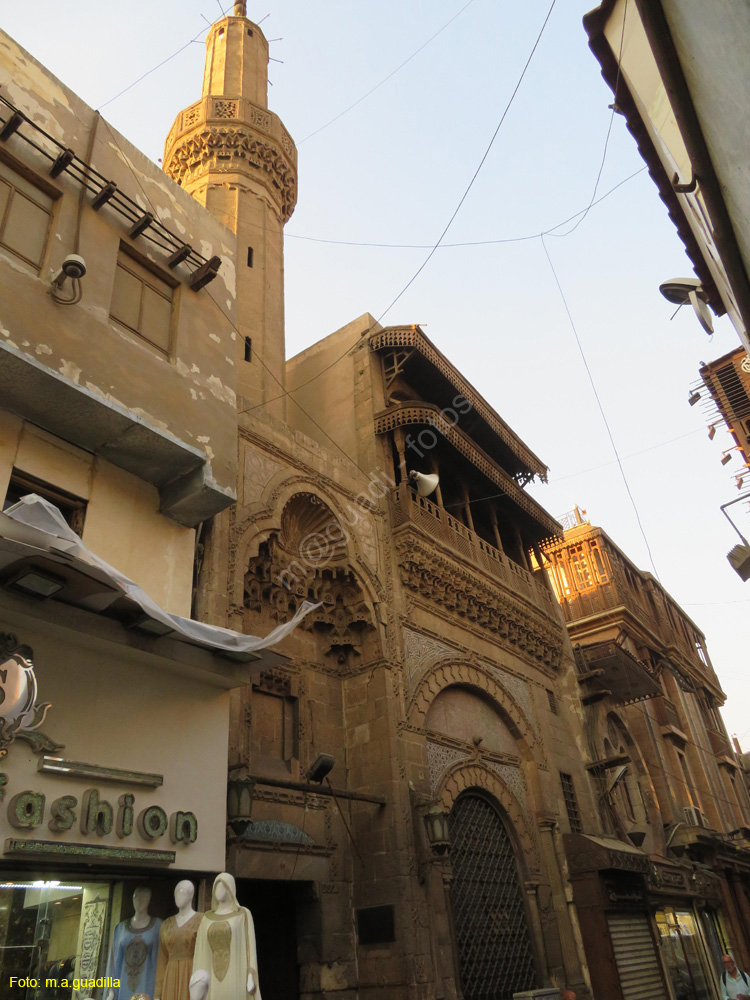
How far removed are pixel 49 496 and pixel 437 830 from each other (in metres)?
6.53

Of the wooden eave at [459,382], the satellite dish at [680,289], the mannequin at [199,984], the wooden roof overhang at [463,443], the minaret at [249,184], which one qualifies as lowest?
the mannequin at [199,984]

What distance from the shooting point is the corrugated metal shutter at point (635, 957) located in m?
12.6

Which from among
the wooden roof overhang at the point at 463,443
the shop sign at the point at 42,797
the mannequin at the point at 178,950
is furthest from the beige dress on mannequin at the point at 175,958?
the wooden roof overhang at the point at 463,443

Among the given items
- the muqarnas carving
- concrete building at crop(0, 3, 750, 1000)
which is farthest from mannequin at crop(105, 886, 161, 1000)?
the muqarnas carving

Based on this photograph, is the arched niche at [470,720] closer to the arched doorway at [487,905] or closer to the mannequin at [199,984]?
the arched doorway at [487,905]

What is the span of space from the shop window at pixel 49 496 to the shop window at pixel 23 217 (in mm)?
2234

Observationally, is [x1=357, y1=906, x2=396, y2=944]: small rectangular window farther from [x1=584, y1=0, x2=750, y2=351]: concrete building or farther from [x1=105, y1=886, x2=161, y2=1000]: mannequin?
[x1=584, y1=0, x2=750, y2=351]: concrete building

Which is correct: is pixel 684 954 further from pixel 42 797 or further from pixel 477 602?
pixel 42 797

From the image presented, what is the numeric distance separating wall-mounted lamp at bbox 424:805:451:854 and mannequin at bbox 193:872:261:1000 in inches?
192

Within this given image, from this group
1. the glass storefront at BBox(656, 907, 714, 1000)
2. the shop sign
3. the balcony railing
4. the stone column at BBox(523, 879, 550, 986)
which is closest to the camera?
the shop sign

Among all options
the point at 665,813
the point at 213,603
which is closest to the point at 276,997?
the point at 213,603

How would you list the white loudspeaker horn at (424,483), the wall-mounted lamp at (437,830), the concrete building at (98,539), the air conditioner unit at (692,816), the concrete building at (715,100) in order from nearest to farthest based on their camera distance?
the concrete building at (715,100)
the concrete building at (98,539)
the wall-mounted lamp at (437,830)
the white loudspeaker horn at (424,483)
the air conditioner unit at (692,816)

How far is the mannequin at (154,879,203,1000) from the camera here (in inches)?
207

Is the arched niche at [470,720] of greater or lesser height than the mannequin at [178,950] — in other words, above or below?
above
